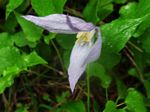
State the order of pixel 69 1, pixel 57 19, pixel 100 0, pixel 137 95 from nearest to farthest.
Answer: pixel 57 19 → pixel 137 95 → pixel 100 0 → pixel 69 1

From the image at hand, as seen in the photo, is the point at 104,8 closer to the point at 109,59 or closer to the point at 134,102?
the point at 109,59

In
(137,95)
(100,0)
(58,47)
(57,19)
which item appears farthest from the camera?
(58,47)

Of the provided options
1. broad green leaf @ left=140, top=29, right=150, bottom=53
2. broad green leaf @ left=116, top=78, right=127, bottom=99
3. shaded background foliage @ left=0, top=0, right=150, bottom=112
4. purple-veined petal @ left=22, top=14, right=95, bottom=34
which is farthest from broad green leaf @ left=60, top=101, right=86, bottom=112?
purple-veined petal @ left=22, top=14, right=95, bottom=34

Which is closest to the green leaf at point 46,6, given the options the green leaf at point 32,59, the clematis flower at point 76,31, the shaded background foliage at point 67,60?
the shaded background foliage at point 67,60

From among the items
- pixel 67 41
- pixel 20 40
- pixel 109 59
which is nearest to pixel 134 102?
pixel 109 59

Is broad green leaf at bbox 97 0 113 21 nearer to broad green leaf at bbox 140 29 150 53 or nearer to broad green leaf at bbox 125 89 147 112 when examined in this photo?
broad green leaf at bbox 140 29 150 53

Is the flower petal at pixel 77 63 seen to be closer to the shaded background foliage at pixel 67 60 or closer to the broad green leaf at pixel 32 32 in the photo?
the shaded background foliage at pixel 67 60

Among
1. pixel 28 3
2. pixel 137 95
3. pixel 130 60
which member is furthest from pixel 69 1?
pixel 137 95

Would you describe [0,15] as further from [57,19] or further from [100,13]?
[57,19]
